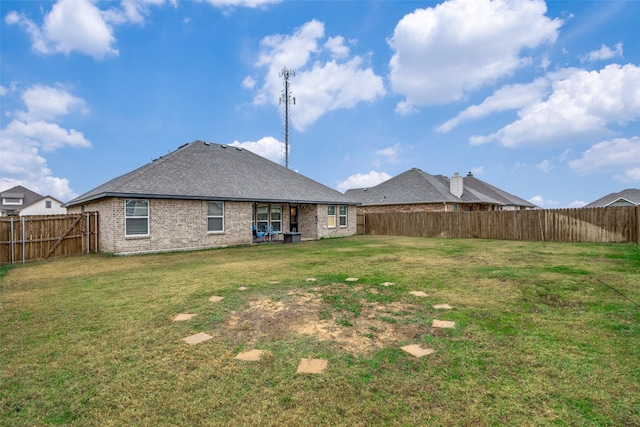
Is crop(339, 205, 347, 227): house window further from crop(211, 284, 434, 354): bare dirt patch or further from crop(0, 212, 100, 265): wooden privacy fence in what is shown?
crop(211, 284, 434, 354): bare dirt patch

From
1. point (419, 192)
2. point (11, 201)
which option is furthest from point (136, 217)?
point (11, 201)

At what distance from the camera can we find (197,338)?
11.5 ft

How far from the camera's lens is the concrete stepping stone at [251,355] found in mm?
2961

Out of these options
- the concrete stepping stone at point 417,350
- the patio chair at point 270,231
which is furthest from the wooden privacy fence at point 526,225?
the concrete stepping stone at point 417,350

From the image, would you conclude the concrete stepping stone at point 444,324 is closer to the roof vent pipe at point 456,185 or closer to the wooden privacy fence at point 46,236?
the wooden privacy fence at point 46,236

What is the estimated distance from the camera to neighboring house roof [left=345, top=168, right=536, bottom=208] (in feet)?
80.0

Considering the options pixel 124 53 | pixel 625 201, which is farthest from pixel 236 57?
pixel 625 201

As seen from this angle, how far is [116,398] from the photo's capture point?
2367mm

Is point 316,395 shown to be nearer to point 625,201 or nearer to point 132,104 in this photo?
point 132,104

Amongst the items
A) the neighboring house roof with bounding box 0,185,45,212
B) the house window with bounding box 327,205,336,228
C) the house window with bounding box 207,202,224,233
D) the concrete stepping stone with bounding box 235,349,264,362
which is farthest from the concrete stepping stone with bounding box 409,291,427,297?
the neighboring house roof with bounding box 0,185,45,212

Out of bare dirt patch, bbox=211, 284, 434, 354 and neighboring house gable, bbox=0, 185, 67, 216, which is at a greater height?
neighboring house gable, bbox=0, 185, 67, 216

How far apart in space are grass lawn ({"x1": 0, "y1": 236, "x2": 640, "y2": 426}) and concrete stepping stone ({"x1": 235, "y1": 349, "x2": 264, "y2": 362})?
0.07 metres

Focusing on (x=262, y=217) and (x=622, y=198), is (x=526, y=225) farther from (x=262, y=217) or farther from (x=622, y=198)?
(x=622, y=198)

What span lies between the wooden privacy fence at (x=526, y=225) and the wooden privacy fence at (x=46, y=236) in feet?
55.7
